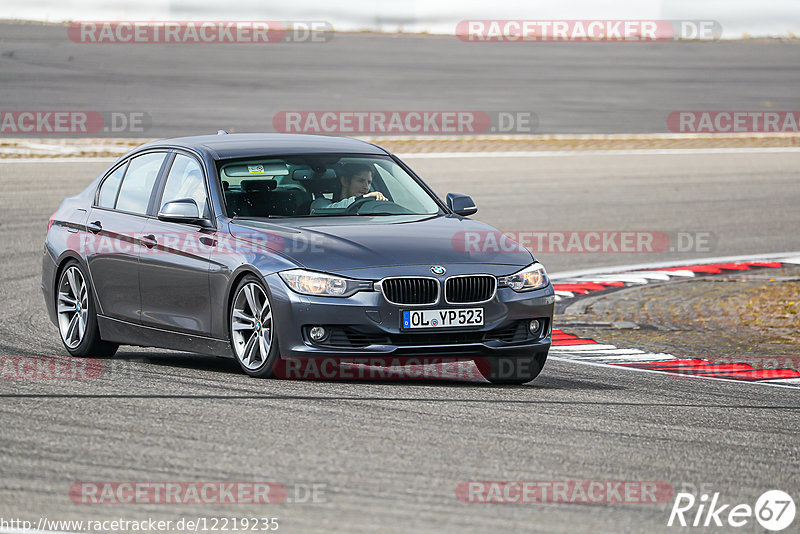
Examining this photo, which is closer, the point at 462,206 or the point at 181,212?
the point at 181,212

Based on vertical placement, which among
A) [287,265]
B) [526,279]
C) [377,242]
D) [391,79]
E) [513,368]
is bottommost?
[513,368]

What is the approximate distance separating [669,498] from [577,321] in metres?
7.44

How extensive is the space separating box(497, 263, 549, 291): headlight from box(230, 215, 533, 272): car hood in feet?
0.19

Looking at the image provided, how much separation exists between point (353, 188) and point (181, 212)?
1228 mm

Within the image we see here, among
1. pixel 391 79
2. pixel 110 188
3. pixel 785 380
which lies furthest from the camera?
pixel 391 79

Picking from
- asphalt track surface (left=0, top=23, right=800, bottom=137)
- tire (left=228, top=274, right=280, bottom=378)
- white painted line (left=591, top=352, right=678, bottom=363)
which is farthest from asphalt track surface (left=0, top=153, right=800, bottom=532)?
asphalt track surface (left=0, top=23, right=800, bottom=137)

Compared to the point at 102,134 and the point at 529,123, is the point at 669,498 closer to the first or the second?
the point at 102,134

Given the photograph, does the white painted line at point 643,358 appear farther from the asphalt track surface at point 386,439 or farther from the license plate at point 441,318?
the license plate at point 441,318

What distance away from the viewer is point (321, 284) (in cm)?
852

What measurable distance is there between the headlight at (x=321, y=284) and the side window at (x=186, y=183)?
130 centimetres

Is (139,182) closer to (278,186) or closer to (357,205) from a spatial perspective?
(278,186)

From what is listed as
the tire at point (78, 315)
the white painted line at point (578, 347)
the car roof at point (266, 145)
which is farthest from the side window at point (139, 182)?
the white painted line at point (578, 347)

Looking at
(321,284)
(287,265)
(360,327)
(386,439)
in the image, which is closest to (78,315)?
(287,265)

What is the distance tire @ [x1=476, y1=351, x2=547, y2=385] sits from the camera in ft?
30.3
